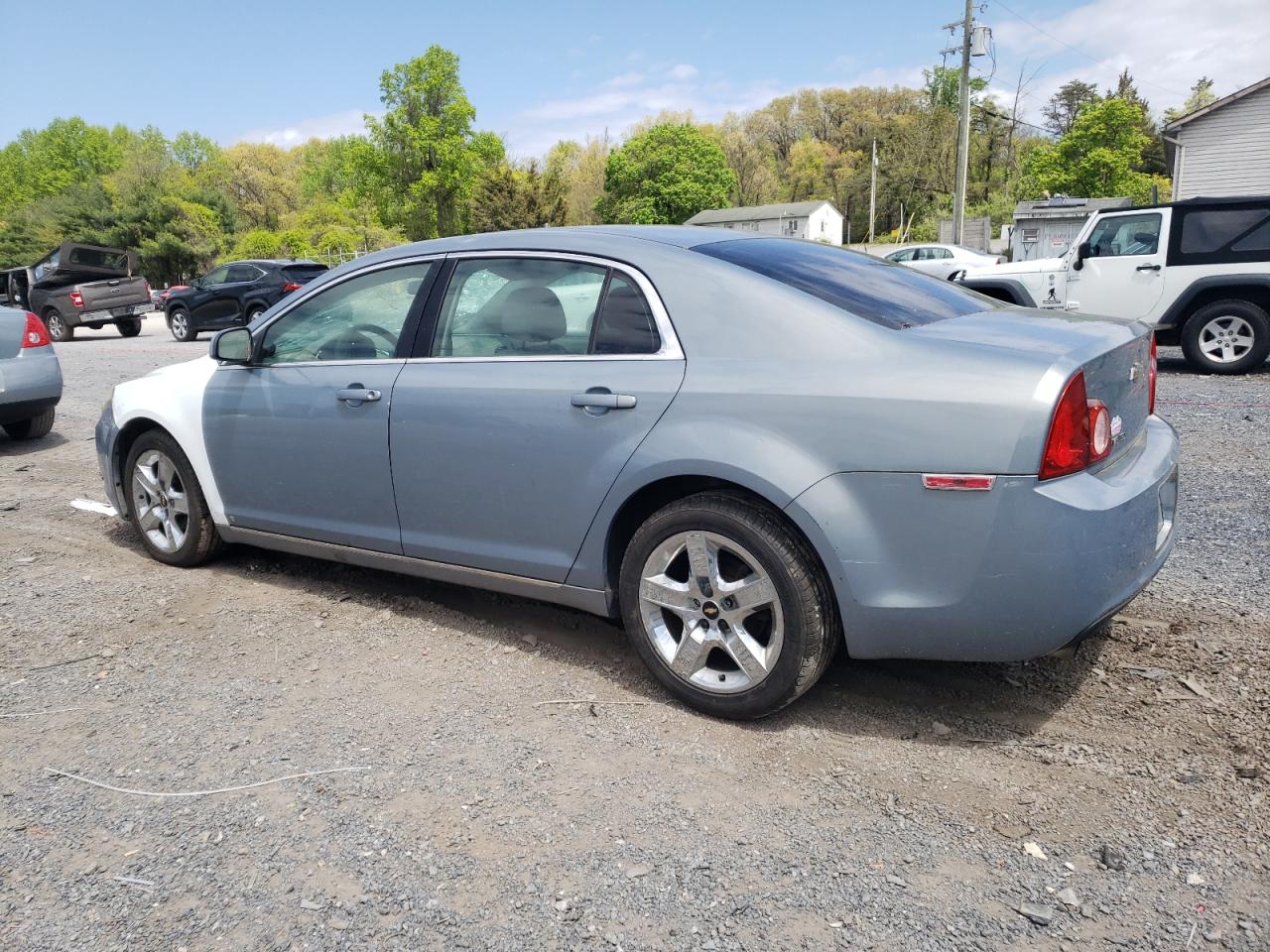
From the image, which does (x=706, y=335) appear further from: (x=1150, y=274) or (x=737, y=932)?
(x=1150, y=274)

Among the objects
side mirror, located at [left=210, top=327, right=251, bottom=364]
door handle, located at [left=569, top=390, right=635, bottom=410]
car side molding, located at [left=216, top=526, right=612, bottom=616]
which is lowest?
car side molding, located at [left=216, top=526, right=612, bottom=616]

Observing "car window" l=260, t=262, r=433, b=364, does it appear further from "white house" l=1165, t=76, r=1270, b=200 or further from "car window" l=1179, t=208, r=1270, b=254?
"white house" l=1165, t=76, r=1270, b=200

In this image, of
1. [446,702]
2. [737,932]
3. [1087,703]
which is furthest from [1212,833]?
[446,702]

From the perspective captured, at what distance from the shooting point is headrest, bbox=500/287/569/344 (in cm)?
354

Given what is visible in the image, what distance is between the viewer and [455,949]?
217 cm

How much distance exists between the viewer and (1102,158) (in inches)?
2293

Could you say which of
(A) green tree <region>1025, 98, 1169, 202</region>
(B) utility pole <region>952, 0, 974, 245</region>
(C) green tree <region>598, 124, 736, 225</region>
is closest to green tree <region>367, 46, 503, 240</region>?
(C) green tree <region>598, 124, 736, 225</region>

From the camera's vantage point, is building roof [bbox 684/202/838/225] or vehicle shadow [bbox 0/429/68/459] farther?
building roof [bbox 684/202/838/225]

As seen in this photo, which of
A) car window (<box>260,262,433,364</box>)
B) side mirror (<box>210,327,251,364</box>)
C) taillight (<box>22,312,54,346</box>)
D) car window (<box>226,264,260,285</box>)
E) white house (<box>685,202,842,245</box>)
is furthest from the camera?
white house (<box>685,202,842,245</box>)

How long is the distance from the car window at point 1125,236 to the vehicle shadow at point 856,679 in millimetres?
9023

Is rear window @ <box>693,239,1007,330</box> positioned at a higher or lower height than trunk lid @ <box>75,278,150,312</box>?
higher

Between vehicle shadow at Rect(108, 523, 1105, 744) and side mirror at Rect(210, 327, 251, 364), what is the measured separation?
1180 millimetres

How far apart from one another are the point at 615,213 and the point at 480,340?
87.7 meters

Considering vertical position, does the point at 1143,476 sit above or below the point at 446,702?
above
